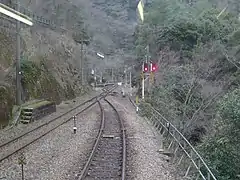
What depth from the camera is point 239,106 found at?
13547mm

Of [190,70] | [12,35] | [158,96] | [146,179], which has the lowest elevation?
[146,179]

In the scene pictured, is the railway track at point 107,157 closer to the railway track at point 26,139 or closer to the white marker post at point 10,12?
the railway track at point 26,139

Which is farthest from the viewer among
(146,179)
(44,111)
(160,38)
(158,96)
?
(160,38)

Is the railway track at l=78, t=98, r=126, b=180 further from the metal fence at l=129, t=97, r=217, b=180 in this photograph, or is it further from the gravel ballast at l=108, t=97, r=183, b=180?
the metal fence at l=129, t=97, r=217, b=180

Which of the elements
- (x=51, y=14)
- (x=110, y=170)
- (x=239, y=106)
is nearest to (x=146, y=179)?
(x=110, y=170)

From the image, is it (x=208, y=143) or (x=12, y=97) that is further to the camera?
(x=12, y=97)

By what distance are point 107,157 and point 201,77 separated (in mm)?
18405

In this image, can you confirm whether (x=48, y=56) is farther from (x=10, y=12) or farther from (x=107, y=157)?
(x=107, y=157)

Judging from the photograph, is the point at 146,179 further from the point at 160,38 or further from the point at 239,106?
the point at 160,38

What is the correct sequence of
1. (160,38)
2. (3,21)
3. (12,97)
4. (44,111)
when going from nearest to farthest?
1. (12,97)
2. (44,111)
3. (3,21)
4. (160,38)

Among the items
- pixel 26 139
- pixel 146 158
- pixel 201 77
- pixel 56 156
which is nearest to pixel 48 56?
pixel 201 77

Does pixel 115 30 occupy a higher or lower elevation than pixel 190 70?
higher

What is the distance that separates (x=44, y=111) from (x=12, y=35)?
27.4 feet

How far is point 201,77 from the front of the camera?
29.6 meters
